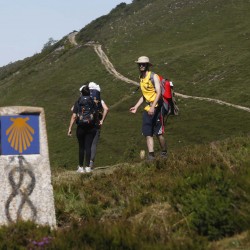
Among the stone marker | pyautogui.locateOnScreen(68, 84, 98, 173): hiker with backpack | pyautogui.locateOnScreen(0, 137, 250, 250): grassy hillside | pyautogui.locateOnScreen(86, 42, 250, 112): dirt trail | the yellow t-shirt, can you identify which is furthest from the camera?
pyautogui.locateOnScreen(86, 42, 250, 112): dirt trail

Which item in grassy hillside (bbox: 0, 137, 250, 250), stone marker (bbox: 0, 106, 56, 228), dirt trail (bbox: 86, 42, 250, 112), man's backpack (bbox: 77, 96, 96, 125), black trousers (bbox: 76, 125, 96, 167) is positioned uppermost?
dirt trail (bbox: 86, 42, 250, 112)

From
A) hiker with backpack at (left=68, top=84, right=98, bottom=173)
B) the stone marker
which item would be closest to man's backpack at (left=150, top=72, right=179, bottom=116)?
hiker with backpack at (left=68, top=84, right=98, bottom=173)

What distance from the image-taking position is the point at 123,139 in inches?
2291

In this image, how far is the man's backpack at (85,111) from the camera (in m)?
15.9

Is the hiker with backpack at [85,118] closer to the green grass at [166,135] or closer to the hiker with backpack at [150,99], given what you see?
the green grass at [166,135]

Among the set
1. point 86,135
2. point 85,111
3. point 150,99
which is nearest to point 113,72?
point 86,135

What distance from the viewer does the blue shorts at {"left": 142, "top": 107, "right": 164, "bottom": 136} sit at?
15.0 m

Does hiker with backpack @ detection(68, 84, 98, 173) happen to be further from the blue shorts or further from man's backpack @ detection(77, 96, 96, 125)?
the blue shorts

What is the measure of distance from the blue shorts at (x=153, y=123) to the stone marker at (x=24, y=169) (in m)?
6.06

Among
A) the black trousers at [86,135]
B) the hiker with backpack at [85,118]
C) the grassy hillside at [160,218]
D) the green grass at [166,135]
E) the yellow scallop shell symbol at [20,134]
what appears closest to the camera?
the grassy hillside at [160,218]

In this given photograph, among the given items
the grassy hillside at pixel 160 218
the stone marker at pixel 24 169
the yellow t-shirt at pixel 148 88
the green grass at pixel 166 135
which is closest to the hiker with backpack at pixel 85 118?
the green grass at pixel 166 135

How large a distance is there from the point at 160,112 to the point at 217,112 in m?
46.0

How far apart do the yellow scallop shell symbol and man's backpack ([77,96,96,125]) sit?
6.80 metres

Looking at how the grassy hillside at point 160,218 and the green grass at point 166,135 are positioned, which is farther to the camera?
the green grass at point 166,135
